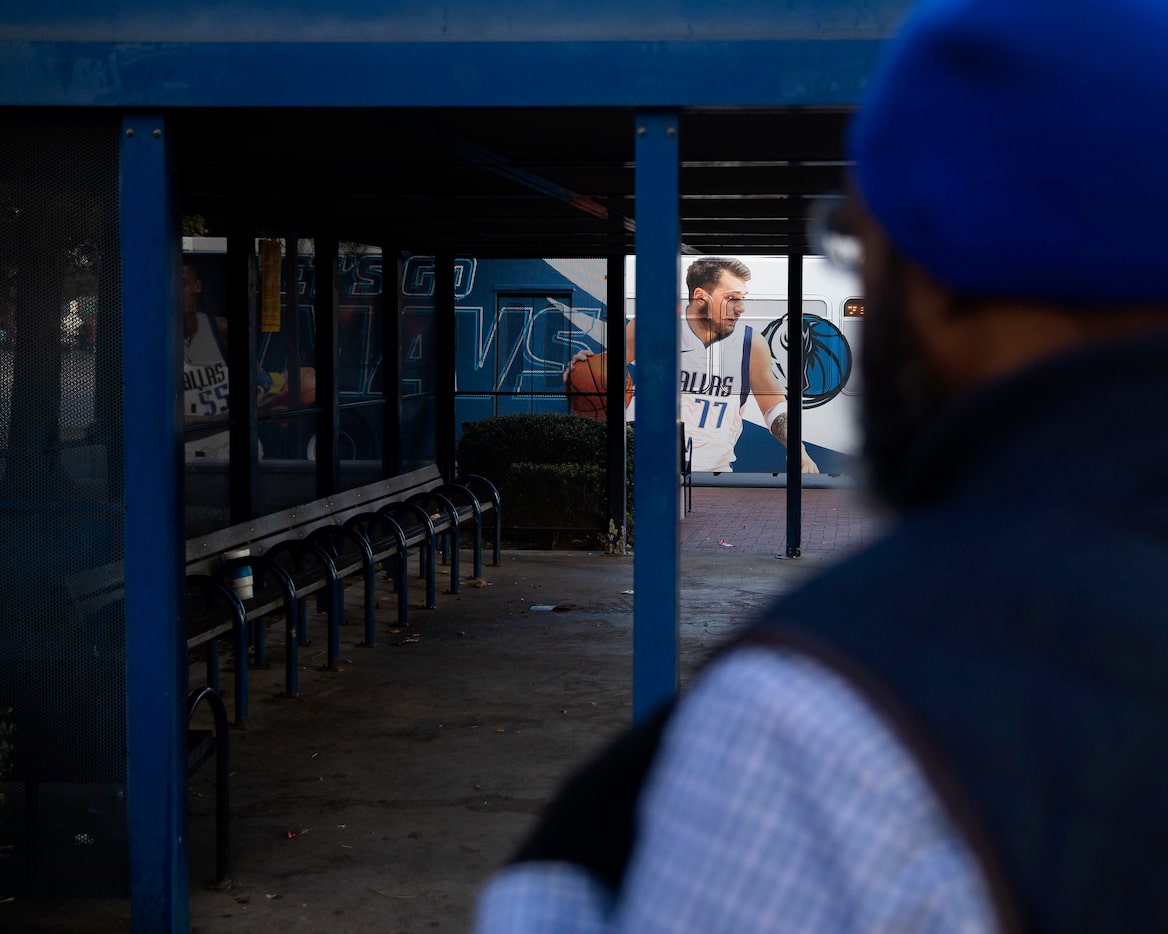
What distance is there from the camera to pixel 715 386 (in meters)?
18.6

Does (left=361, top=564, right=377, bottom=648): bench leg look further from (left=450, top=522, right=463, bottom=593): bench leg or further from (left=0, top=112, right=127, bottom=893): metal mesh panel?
(left=0, top=112, right=127, bottom=893): metal mesh panel

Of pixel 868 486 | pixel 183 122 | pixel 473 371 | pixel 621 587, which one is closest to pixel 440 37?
pixel 183 122

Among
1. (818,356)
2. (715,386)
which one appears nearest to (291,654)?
(715,386)

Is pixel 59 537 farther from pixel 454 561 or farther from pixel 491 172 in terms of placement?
pixel 454 561

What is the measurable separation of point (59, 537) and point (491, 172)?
9.53ft

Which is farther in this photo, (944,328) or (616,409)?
(616,409)

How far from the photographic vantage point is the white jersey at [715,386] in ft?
60.5

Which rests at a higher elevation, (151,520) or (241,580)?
(151,520)

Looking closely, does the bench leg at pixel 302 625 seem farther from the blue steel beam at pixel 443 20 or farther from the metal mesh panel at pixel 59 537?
the blue steel beam at pixel 443 20

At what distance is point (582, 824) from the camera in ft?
2.67

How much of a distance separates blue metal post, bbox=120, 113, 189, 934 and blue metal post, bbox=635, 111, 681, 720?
136cm

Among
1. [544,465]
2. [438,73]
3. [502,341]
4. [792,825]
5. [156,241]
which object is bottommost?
[544,465]

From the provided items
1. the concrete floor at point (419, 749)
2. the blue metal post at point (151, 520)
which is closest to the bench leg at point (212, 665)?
the concrete floor at point (419, 749)

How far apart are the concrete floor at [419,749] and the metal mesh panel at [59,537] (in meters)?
0.48
